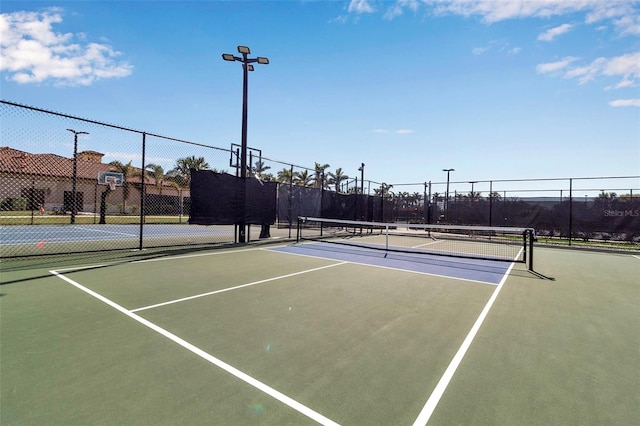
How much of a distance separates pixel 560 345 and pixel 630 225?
18115 millimetres

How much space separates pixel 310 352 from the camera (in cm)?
354

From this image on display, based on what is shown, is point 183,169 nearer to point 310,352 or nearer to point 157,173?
point 157,173

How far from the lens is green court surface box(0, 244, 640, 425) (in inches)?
101

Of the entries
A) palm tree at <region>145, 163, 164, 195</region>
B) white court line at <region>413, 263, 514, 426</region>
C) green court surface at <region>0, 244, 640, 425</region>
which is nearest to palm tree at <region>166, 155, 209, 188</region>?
palm tree at <region>145, 163, 164, 195</region>

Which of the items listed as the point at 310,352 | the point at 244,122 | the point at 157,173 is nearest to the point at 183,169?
the point at 157,173

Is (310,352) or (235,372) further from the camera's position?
(310,352)

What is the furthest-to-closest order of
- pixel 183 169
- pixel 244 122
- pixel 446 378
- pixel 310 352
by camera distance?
pixel 183 169
pixel 244 122
pixel 310 352
pixel 446 378

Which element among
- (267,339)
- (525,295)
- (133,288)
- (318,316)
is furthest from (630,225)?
(133,288)

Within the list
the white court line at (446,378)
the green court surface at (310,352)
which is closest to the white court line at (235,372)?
the green court surface at (310,352)

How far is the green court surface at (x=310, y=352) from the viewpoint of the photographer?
101 inches

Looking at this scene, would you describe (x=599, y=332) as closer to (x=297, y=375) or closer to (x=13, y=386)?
(x=297, y=375)

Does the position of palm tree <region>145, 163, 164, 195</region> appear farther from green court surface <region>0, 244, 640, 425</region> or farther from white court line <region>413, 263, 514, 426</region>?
white court line <region>413, 263, 514, 426</region>

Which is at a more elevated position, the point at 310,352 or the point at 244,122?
the point at 244,122

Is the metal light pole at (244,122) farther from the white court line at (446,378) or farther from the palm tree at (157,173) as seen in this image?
the palm tree at (157,173)
